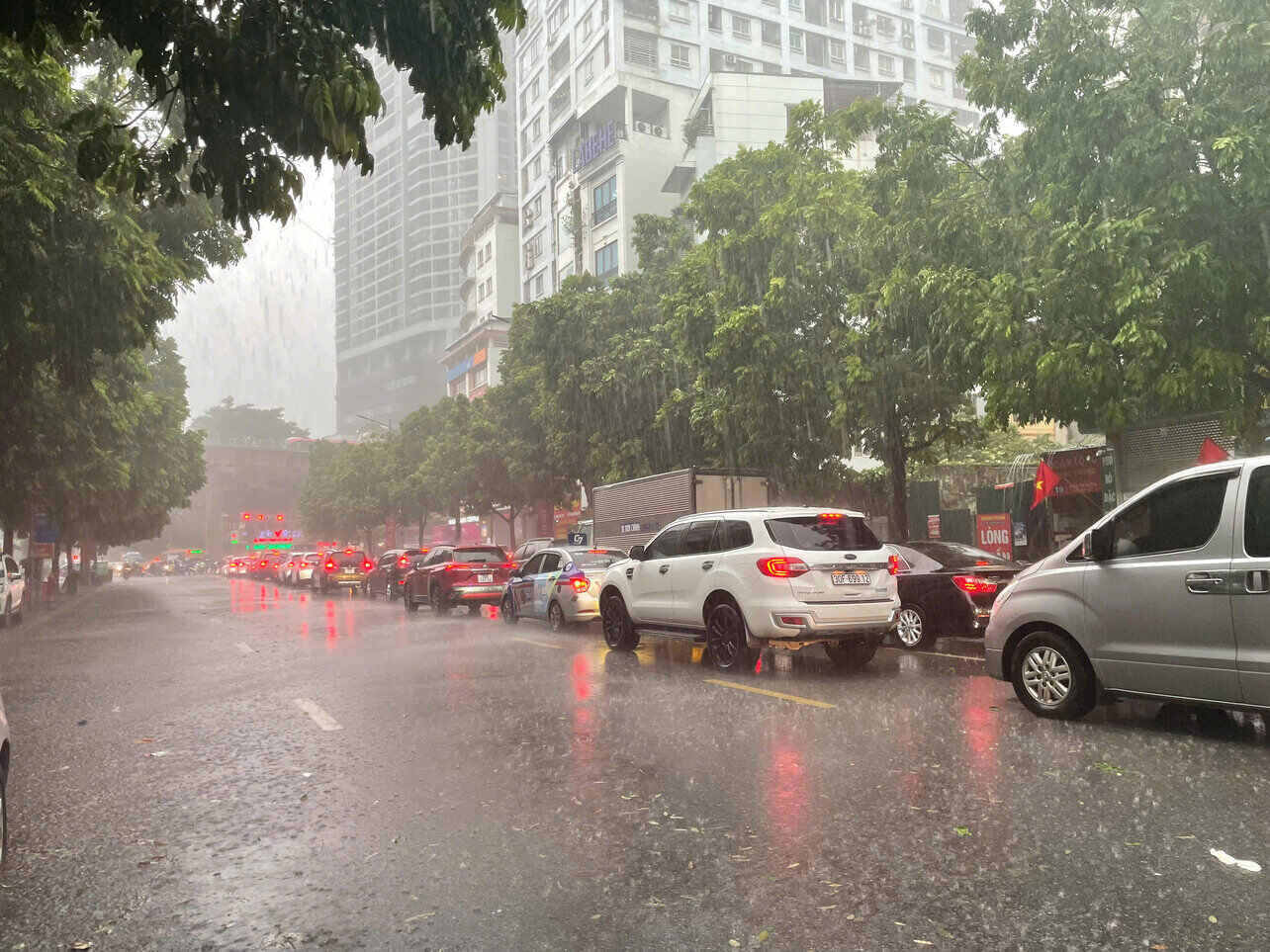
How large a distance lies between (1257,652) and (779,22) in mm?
76406

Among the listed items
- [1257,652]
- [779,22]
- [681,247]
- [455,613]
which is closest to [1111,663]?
[1257,652]

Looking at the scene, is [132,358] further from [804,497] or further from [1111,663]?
[1111,663]

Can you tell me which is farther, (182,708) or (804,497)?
(804,497)

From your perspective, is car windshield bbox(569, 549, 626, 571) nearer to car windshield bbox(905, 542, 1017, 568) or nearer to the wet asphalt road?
car windshield bbox(905, 542, 1017, 568)

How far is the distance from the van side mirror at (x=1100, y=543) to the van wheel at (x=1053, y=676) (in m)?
0.71

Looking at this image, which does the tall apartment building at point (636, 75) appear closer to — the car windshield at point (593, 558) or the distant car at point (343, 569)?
the distant car at point (343, 569)

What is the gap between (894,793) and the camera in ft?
18.0

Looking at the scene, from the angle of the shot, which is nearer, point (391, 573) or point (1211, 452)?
point (1211, 452)

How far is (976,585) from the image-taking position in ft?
41.7

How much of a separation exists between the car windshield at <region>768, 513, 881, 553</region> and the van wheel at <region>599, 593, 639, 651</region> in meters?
3.08

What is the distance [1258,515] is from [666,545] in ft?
23.0

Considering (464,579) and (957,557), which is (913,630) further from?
(464,579)

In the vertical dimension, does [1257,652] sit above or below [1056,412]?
below

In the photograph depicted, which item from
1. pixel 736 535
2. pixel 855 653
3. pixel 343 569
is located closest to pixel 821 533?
pixel 736 535
